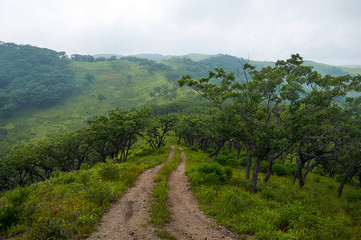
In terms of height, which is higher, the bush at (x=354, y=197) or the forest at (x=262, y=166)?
the forest at (x=262, y=166)

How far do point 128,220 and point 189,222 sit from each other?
2.95 metres

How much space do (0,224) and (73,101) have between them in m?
157

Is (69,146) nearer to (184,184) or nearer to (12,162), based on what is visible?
(12,162)

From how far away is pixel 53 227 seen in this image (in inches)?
253

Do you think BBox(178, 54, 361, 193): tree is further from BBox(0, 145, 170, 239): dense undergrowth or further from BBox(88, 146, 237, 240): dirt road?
BBox(0, 145, 170, 239): dense undergrowth

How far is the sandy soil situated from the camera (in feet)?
24.4

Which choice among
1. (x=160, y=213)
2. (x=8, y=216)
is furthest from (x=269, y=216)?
(x=8, y=216)

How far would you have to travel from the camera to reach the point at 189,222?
8461 mm

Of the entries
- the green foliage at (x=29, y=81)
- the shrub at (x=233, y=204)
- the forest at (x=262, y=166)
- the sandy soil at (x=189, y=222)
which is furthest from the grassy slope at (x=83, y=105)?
the shrub at (x=233, y=204)

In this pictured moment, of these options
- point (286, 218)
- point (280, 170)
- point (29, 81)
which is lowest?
point (280, 170)

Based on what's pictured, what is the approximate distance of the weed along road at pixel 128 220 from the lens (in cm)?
695

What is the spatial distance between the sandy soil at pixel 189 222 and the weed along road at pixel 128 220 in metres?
1.22

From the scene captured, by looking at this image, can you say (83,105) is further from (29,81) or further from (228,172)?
(228,172)

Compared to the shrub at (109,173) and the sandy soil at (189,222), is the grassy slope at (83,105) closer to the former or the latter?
the shrub at (109,173)
